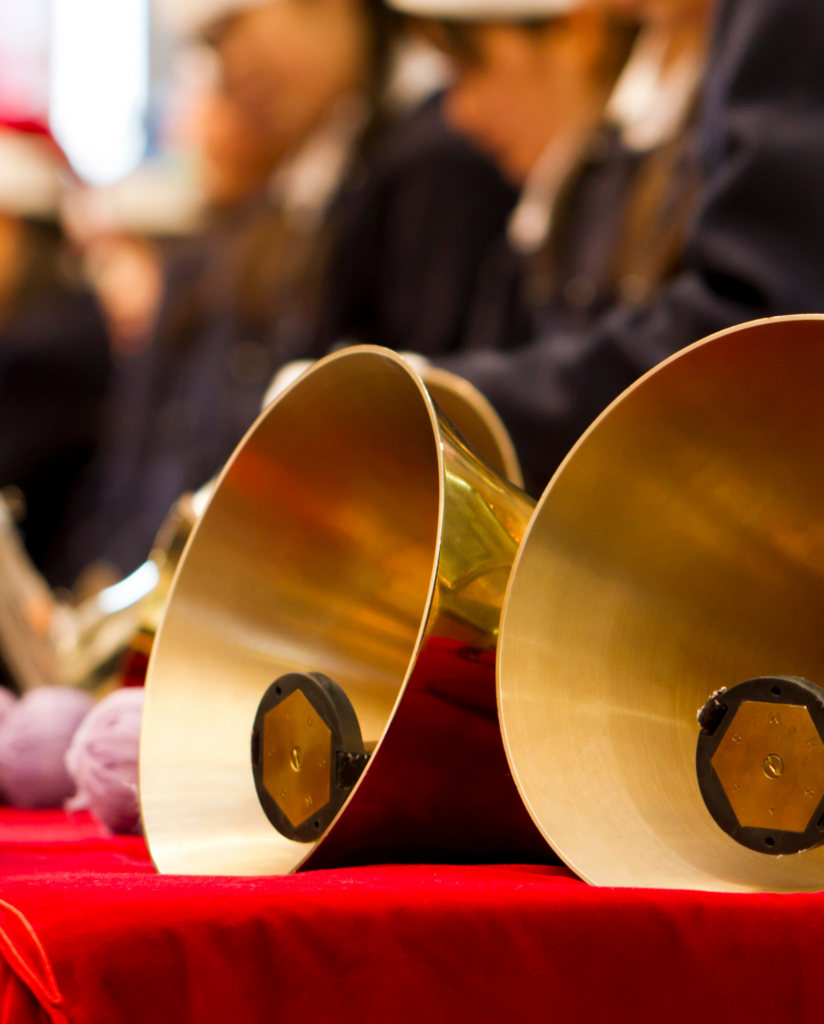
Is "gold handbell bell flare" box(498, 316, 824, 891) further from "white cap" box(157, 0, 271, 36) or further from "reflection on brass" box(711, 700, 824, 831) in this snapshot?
"white cap" box(157, 0, 271, 36)

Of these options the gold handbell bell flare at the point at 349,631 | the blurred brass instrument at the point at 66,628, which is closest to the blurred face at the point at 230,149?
the blurred brass instrument at the point at 66,628

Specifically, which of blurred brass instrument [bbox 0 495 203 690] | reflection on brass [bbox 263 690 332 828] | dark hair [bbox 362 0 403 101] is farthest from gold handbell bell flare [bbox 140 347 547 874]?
dark hair [bbox 362 0 403 101]

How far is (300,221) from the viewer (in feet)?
7.06

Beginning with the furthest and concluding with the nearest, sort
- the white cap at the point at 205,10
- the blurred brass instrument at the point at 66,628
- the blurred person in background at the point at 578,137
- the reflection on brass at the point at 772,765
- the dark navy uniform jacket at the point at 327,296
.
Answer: the white cap at the point at 205,10 → the dark navy uniform jacket at the point at 327,296 → the blurred person in background at the point at 578,137 → the blurred brass instrument at the point at 66,628 → the reflection on brass at the point at 772,765

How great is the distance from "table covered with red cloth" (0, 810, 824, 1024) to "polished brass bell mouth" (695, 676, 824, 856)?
6 centimetres

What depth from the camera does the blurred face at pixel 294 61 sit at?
206 cm

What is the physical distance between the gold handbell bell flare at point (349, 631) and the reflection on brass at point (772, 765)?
10 centimetres

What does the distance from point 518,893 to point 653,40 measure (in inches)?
50.0

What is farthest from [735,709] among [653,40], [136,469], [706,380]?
[136,469]

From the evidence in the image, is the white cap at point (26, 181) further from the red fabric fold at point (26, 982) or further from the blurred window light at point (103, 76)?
→ the red fabric fold at point (26, 982)

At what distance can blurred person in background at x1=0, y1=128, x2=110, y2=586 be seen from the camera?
2.87 metres

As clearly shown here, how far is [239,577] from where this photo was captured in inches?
27.0

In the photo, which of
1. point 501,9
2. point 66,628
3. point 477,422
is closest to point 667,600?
point 477,422

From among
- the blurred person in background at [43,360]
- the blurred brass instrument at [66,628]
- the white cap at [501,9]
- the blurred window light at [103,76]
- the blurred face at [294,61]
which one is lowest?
the blurred person in background at [43,360]
